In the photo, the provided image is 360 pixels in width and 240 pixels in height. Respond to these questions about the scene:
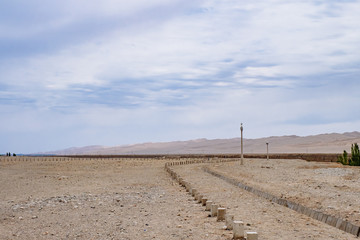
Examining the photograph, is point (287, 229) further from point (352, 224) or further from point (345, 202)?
point (345, 202)

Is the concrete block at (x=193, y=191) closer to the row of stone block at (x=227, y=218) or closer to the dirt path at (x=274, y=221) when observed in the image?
the row of stone block at (x=227, y=218)

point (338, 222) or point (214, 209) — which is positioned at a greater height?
point (214, 209)

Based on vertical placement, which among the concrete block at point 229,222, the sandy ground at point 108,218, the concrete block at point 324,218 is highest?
the concrete block at point 229,222

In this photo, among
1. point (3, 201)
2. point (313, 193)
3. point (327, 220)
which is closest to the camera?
point (327, 220)

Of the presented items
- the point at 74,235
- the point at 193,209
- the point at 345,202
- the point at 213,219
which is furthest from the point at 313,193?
the point at 74,235

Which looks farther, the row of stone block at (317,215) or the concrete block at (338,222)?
the concrete block at (338,222)

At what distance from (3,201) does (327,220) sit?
12.5 meters

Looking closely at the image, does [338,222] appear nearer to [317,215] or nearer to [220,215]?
[317,215]

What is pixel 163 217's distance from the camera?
496 inches

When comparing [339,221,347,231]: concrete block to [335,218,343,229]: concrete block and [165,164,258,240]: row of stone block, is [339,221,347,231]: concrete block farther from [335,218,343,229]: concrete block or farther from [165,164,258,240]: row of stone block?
[165,164,258,240]: row of stone block

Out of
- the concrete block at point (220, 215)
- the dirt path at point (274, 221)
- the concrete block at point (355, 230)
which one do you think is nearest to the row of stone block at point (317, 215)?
the concrete block at point (355, 230)

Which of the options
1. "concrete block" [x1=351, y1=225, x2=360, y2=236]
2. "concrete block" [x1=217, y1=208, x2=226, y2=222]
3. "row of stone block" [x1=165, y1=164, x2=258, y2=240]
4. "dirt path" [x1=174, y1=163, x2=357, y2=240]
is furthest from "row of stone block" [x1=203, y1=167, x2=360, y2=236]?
"concrete block" [x1=217, y1=208, x2=226, y2=222]

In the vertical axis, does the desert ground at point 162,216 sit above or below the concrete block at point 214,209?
below

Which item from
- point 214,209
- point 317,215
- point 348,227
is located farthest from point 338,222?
point 214,209
